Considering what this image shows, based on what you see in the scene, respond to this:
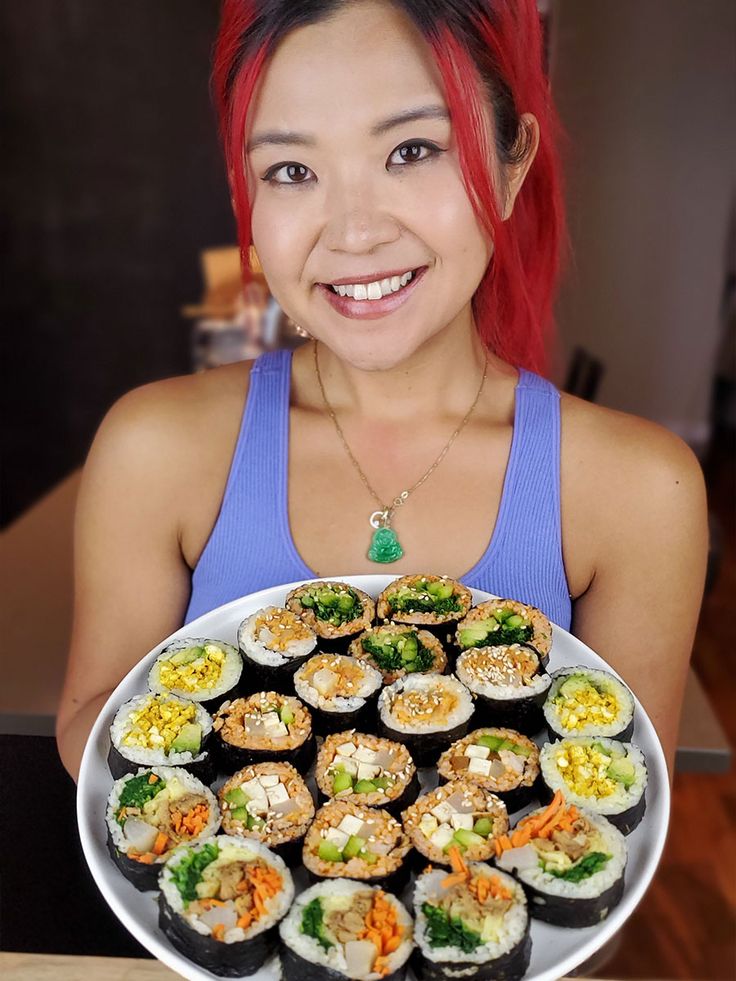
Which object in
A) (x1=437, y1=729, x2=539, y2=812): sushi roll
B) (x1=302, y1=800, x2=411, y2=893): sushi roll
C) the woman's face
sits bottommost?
(x1=302, y1=800, x2=411, y2=893): sushi roll

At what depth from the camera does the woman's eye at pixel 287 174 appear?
103cm

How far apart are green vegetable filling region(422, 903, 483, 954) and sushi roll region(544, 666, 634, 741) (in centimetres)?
26

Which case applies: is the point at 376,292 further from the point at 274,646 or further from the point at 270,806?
the point at 270,806

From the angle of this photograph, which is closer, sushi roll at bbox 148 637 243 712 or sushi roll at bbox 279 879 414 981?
sushi roll at bbox 279 879 414 981

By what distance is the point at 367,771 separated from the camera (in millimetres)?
961

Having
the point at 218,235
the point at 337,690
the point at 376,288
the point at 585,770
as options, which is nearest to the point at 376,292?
the point at 376,288

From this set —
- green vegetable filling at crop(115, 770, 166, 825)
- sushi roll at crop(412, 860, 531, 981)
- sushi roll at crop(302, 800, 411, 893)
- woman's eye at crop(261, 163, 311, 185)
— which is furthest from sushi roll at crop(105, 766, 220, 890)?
woman's eye at crop(261, 163, 311, 185)

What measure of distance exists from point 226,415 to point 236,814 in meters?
0.59

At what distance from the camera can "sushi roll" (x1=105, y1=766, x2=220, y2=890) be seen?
32.1 inches

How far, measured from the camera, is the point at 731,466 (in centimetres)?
478

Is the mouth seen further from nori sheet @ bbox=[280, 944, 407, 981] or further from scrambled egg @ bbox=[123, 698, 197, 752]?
nori sheet @ bbox=[280, 944, 407, 981]

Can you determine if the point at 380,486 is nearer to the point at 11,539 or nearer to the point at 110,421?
the point at 110,421

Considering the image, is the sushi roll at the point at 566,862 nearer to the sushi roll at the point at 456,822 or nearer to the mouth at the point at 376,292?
the sushi roll at the point at 456,822

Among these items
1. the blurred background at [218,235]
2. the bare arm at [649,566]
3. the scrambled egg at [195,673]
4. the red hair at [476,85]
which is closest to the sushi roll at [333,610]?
the scrambled egg at [195,673]
